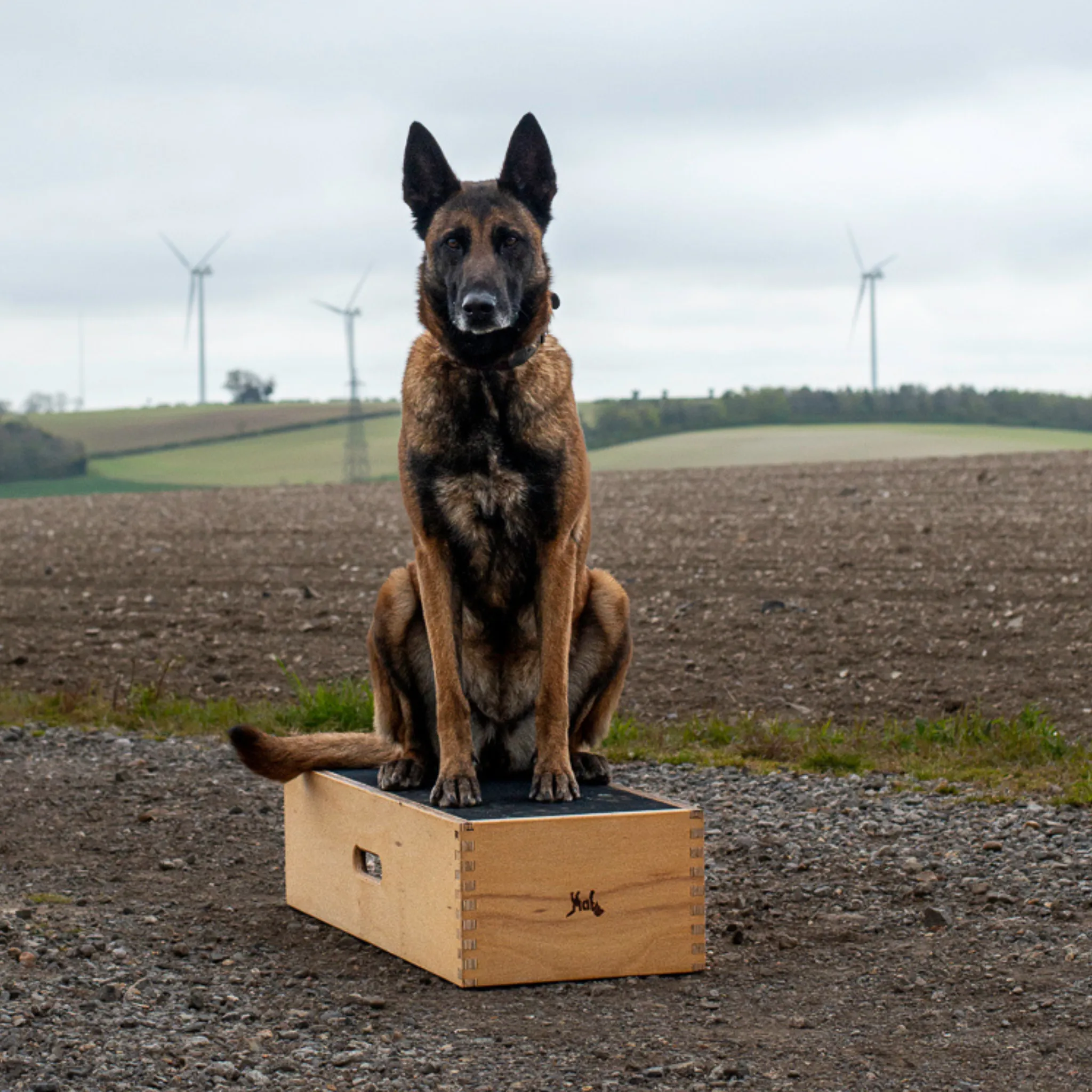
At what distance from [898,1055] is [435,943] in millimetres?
1679

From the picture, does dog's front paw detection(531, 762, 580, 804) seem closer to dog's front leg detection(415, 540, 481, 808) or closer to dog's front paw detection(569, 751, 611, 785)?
dog's front leg detection(415, 540, 481, 808)

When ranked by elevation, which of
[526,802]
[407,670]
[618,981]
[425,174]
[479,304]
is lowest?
[618,981]

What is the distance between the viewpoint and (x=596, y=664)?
19.1 feet

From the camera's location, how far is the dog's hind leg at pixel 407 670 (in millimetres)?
5738

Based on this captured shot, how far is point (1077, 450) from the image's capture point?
3072cm

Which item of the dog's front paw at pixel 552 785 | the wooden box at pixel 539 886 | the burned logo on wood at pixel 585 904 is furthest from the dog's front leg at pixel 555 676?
the burned logo on wood at pixel 585 904

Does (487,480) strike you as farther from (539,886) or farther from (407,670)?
(539,886)

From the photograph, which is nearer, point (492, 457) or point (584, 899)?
point (584, 899)

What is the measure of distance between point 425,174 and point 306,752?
240 cm

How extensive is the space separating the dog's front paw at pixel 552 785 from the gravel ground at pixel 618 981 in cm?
68

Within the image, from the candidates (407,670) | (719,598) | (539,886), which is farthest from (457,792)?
(719,598)

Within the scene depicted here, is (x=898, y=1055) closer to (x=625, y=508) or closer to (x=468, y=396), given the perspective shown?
(x=468, y=396)

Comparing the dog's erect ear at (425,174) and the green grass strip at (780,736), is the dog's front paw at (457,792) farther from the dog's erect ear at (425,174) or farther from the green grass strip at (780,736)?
the green grass strip at (780,736)

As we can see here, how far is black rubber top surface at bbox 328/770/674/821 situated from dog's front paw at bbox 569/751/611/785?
9 cm
